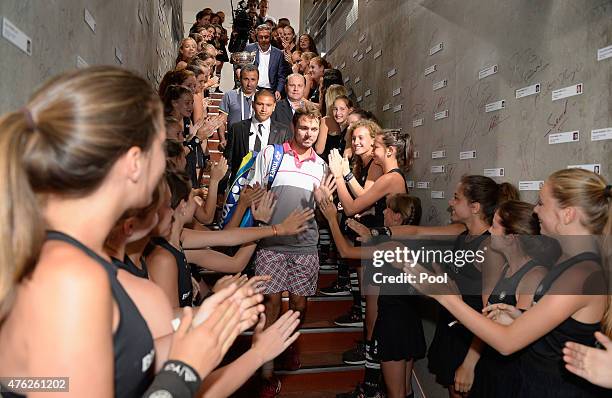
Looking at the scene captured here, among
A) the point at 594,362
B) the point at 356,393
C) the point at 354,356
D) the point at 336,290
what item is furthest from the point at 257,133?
the point at 594,362

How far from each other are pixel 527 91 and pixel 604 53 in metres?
→ 0.57

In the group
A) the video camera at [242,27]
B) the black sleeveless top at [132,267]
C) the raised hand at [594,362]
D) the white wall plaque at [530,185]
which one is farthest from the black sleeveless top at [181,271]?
the video camera at [242,27]

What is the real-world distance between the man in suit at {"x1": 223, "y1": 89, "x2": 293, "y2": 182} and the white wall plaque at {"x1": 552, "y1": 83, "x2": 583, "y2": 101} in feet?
7.00

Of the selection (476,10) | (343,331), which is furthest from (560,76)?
(343,331)

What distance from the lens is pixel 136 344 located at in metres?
0.87

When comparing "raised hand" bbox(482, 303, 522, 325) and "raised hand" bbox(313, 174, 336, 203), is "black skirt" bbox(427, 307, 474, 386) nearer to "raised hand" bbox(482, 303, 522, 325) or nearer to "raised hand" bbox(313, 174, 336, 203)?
"raised hand" bbox(482, 303, 522, 325)

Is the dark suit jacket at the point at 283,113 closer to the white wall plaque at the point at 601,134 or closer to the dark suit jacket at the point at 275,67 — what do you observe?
the dark suit jacket at the point at 275,67

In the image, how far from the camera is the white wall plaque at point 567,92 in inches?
89.3

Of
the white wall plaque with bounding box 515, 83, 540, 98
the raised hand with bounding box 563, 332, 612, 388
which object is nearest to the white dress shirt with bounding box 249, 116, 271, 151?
the white wall plaque with bounding box 515, 83, 540, 98

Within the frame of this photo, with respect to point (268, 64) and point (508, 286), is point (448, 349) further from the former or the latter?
point (268, 64)

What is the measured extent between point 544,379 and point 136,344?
155 cm

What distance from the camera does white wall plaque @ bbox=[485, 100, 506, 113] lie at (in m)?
2.90

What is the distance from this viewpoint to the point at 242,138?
3982mm

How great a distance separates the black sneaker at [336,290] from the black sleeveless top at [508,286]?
1.88 meters
